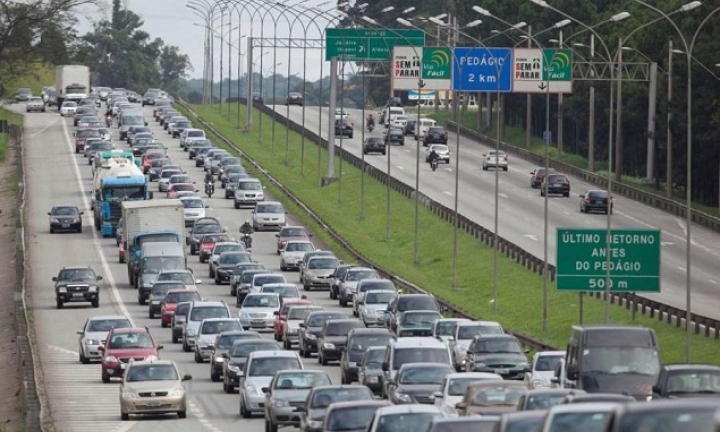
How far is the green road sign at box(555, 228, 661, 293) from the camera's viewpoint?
179 feet

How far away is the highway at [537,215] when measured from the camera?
73.8 m

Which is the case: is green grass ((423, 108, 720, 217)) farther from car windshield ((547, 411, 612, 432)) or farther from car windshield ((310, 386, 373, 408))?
car windshield ((547, 411, 612, 432))

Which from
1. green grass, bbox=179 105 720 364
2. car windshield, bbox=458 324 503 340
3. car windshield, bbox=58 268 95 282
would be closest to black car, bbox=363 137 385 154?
green grass, bbox=179 105 720 364

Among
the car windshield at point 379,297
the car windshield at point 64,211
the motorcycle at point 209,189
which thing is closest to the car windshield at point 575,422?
the car windshield at point 379,297

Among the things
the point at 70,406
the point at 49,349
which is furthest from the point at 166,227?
the point at 70,406

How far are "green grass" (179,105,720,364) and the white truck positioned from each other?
3429 cm

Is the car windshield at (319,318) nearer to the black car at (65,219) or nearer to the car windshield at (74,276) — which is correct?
the car windshield at (74,276)

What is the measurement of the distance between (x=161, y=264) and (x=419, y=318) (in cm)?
1799

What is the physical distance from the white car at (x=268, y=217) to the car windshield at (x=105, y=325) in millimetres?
40373

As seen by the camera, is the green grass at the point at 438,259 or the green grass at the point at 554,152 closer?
the green grass at the point at 438,259

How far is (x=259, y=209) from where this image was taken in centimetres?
9562

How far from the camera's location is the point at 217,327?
54656mm

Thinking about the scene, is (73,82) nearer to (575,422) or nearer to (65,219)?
(65,219)

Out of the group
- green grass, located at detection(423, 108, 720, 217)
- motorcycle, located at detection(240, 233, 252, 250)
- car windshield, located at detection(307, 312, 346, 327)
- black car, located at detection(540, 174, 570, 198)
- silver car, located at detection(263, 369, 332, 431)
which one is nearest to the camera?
silver car, located at detection(263, 369, 332, 431)
